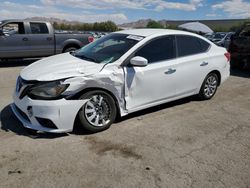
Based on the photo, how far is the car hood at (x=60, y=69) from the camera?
411cm

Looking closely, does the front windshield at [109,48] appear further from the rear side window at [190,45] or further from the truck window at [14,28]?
the truck window at [14,28]

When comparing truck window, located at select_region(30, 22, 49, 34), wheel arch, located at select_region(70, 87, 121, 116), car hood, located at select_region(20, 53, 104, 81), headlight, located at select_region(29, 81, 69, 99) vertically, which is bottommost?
wheel arch, located at select_region(70, 87, 121, 116)

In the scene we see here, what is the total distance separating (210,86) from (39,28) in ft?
24.1

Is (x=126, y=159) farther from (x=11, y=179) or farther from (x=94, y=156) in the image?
(x=11, y=179)

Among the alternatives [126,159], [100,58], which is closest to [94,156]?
[126,159]

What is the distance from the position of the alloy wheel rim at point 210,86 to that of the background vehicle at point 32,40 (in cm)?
666

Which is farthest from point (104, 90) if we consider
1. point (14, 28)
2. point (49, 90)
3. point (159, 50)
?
point (14, 28)

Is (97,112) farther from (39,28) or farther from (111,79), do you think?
(39,28)

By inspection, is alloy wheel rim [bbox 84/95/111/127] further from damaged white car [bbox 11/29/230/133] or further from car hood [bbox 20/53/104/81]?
car hood [bbox 20/53/104/81]

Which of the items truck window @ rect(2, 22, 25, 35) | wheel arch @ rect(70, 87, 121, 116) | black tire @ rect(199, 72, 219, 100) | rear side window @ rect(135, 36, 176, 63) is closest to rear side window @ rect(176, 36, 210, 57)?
rear side window @ rect(135, 36, 176, 63)

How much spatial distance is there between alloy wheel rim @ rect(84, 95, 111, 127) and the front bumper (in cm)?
17

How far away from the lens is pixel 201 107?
5859mm

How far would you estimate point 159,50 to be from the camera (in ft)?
16.9

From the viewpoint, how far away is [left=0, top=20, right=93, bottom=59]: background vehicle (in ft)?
34.0
